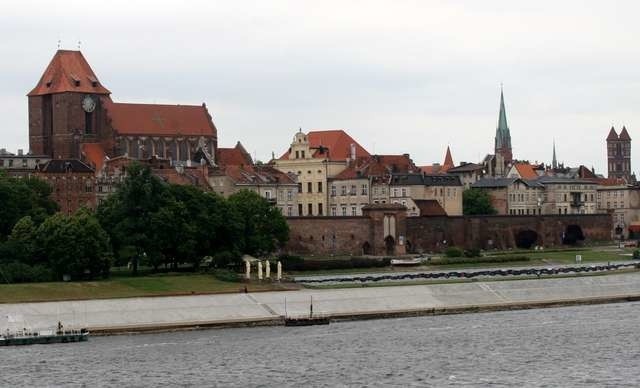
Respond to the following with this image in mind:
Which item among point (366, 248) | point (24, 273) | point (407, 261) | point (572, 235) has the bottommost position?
point (24, 273)

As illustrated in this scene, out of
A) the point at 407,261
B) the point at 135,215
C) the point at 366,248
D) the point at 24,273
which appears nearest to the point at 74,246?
the point at 24,273

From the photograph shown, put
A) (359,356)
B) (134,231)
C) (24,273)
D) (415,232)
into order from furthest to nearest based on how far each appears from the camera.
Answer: (415,232)
(134,231)
(24,273)
(359,356)

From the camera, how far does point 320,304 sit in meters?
109

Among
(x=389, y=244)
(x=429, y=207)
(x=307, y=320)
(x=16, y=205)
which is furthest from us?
(x=429, y=207)

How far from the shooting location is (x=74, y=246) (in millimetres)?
113250

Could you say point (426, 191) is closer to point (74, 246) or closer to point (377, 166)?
point (377, 166)

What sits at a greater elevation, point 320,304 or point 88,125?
point 88,125

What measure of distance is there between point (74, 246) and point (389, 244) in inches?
1961

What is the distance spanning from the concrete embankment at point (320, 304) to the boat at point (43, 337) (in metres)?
2.27

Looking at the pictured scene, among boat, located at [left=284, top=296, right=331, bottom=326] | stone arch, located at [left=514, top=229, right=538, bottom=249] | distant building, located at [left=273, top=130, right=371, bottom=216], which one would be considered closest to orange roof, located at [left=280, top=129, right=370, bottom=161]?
distant building, located at [left=273, top=130, right=371, bottom=216]

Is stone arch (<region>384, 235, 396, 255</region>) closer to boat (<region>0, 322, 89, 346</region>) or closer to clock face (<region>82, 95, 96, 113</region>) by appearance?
clock face (<region>82, 95, 96, 113</region>)

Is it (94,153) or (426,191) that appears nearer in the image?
(426,191)

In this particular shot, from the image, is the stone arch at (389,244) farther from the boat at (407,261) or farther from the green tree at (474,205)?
the green tree at (474,205)

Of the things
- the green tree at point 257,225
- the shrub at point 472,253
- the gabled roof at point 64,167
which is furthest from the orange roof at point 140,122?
the shrub at point 472,253
